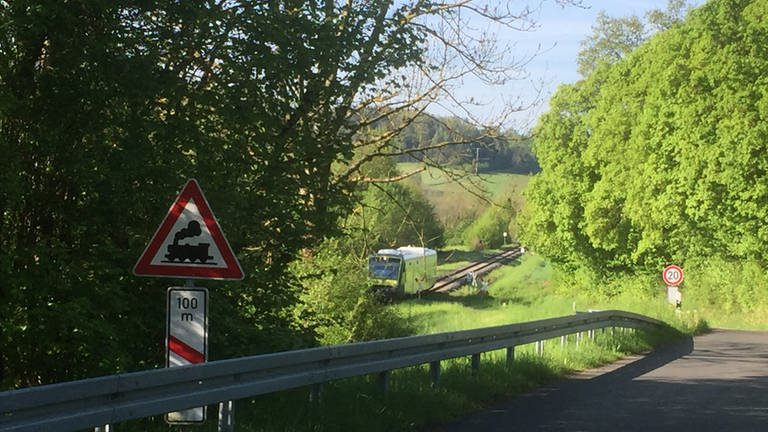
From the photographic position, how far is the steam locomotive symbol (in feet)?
29.2

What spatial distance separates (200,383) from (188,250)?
1061 millimetres

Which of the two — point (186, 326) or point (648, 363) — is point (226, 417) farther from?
point (648, 363)

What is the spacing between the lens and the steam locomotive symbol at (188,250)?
29.2 feet

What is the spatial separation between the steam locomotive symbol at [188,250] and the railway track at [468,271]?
203 ft

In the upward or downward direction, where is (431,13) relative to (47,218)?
upward

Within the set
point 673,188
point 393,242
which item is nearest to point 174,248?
point 393,242

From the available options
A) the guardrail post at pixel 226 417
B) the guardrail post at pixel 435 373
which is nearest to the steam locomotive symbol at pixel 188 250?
the guardrail post at pixel 226 417

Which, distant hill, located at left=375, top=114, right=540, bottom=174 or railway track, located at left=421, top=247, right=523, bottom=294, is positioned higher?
distant hill, located at left=375, top=114, right=540, bottom=174

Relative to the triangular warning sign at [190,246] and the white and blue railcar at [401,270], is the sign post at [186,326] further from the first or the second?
the white and blue railcar at [401,270]

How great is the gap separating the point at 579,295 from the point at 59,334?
57150 mm

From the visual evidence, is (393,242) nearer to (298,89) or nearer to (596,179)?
(298,89)

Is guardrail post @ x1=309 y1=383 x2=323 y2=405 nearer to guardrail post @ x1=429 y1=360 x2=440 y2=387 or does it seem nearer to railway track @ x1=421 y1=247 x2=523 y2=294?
guardrail post @ x1=429 y1=360 x2=440 y2=387

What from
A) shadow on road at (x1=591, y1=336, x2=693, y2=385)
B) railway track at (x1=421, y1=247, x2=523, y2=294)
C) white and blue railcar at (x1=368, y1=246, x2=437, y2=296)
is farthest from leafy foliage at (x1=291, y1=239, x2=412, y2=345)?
railway track at (x1=421, y1=247, x2=523, y2=294)

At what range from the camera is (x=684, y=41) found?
167 ft
